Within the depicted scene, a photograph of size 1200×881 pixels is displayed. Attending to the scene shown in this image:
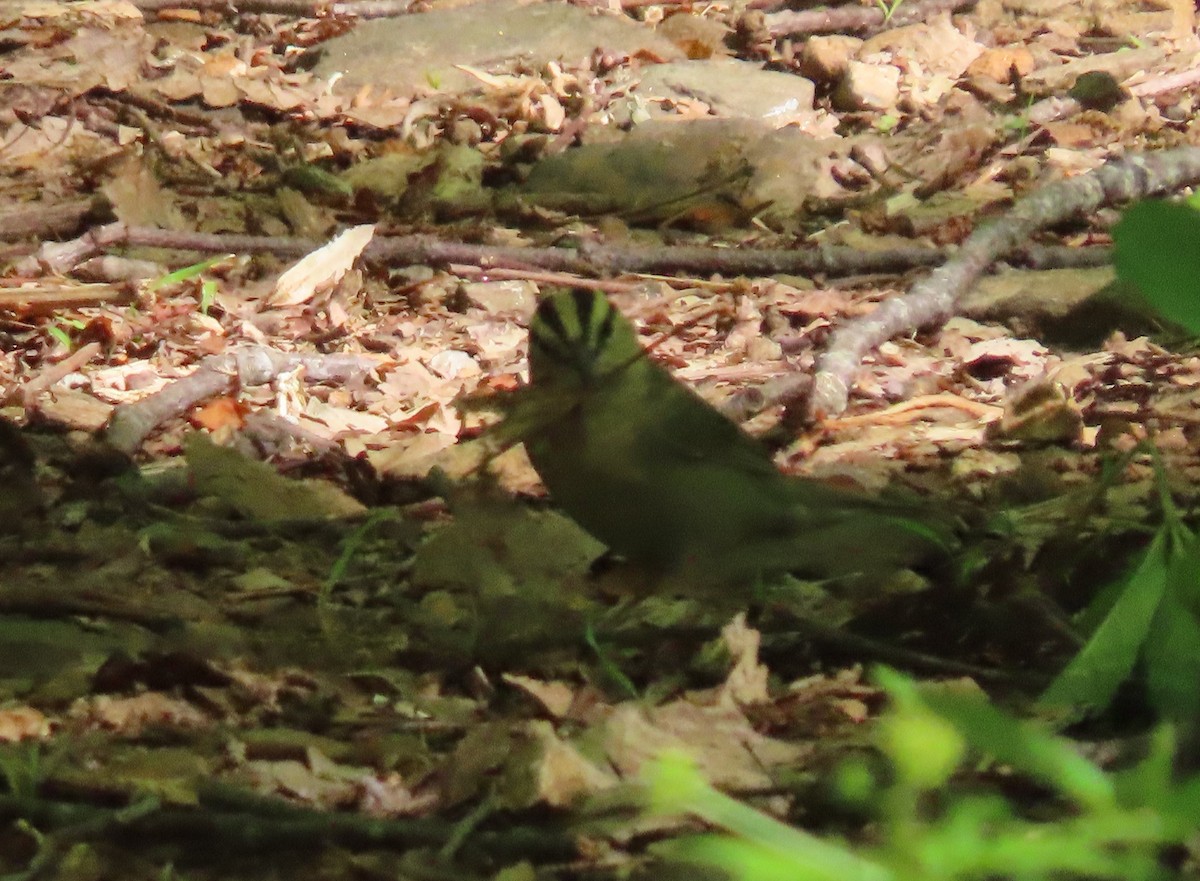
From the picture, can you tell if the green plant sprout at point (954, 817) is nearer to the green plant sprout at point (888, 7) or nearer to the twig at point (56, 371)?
the twig at point (56, 371)

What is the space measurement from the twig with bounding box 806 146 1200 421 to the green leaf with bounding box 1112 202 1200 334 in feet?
5.35

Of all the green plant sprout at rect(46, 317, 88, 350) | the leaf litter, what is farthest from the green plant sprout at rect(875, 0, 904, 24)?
the green plant sprout at rect(46, 317, 88, 350)

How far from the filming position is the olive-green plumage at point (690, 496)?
252 cm

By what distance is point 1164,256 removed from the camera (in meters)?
1.73

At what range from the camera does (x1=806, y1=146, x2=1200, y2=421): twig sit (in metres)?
3.49

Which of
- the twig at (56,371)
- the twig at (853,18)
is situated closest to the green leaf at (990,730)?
the twig at (56,371)

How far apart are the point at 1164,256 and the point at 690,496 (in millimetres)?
1091

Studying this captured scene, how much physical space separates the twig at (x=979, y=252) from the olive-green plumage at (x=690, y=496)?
677mm

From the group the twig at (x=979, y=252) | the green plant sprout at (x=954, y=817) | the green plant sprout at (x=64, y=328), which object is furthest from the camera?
the green plant sprout at (x=64, y=328)

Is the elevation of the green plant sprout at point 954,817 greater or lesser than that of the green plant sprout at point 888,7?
greater

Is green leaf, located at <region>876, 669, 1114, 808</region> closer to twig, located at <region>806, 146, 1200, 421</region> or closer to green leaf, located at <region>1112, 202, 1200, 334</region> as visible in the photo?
green leaf, located at <region>1112, 202, 1200, 334</region>

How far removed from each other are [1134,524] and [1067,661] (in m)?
0.28

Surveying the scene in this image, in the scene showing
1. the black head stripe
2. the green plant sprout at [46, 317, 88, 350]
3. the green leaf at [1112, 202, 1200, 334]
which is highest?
the green leaf at [1112, 202, 1200, 334]

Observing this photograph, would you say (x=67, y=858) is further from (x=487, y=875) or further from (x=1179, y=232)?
(x=1179, y=232)
